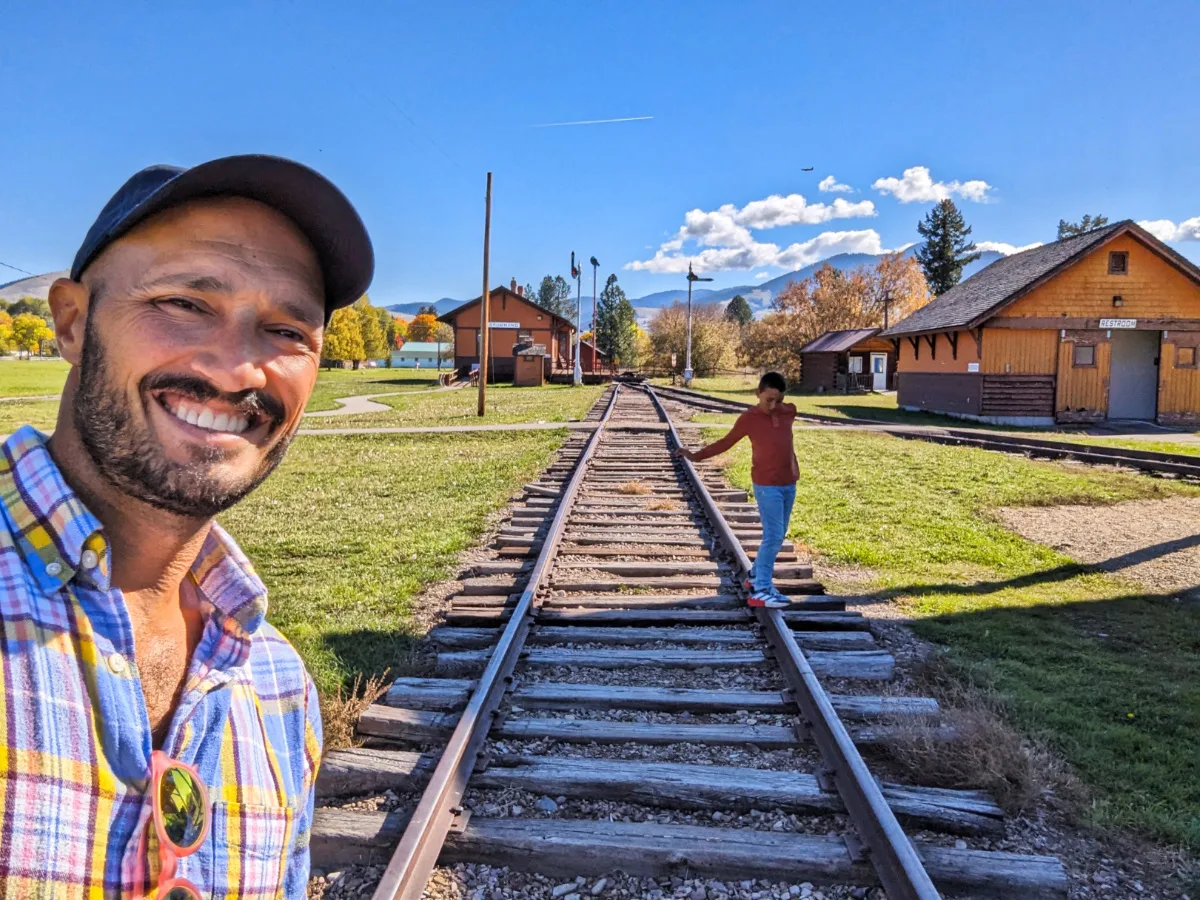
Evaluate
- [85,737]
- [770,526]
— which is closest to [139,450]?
[85,737]

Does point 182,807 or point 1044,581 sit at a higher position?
point 182,807

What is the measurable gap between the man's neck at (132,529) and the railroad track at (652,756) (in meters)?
1.66

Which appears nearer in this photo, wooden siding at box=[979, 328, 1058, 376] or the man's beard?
the man's beard

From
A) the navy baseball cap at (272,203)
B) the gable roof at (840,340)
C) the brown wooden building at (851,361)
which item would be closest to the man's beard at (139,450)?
the navy baseball cap at (272,203)

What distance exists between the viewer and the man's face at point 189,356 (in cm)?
115

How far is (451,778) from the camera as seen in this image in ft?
10.4

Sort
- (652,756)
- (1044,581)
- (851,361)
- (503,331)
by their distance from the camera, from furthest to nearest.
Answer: (503,331) < (851,361) < (1044,581) < (652,756)

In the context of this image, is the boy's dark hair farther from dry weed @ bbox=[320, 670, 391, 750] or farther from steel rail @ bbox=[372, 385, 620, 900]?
dry weed @ bbox=[320, 670, 391, 750]

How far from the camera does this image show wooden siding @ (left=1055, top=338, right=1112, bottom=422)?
2559cm

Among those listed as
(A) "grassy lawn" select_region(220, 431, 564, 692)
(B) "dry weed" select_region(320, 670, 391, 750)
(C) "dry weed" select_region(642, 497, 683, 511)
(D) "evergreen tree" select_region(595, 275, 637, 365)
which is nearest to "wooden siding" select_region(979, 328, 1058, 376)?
(A) "grassy lawn" select_region(220, 431, 564, 692)

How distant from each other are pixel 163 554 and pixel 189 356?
1.09ft

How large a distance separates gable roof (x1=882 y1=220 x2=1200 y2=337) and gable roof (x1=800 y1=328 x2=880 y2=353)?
32.4 ft

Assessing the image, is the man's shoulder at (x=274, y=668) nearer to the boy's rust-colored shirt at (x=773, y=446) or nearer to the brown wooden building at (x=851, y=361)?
the boy's rust-colored shirt at (x=773, y=446)

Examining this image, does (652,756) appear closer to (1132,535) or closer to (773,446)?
(773,446)
